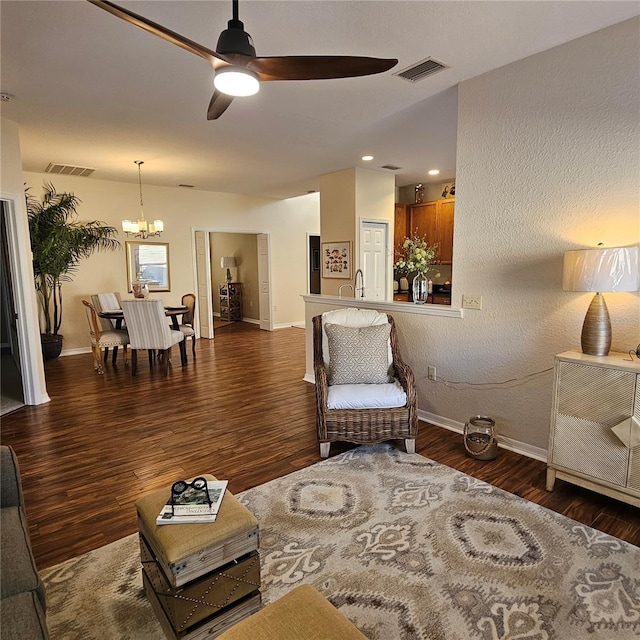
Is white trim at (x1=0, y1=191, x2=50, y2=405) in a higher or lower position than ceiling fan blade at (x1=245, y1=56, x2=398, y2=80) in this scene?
lower

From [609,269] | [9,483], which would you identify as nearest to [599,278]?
[609,269]

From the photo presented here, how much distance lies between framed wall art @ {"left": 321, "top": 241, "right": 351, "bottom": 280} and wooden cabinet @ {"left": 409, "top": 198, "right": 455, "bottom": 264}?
1744 millimetres

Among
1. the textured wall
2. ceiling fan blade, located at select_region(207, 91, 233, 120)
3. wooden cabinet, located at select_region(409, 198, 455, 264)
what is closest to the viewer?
ceiling fan blade, located at select_region(207, 91, 233, 120)

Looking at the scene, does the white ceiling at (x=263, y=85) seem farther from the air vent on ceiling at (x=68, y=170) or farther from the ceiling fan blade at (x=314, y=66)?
the ceiling fan blade at (x=314, y=66)

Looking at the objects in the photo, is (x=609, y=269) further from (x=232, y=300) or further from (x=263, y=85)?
(x=232, y=300)

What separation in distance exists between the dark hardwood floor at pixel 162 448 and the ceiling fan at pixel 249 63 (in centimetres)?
233

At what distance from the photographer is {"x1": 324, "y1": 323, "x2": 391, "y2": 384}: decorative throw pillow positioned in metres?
3.31

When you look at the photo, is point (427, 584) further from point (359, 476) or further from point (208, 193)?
point (208, 193)

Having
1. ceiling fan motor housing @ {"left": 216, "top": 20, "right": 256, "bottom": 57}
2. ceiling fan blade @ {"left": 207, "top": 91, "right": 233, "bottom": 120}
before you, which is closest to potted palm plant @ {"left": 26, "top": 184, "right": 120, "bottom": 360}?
ceiling fan blade @ {"left": 207, "top": 91, "right": 233, "bottom": 120}

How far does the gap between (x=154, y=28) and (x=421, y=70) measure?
2.08m

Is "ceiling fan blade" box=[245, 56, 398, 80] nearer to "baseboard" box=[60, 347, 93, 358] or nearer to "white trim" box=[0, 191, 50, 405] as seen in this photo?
"white trim" box=[0, 191, 50, 405]

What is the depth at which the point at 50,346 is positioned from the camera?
6.15 m

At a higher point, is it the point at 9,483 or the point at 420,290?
the point at 420,290

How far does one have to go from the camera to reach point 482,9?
2.30 metres
